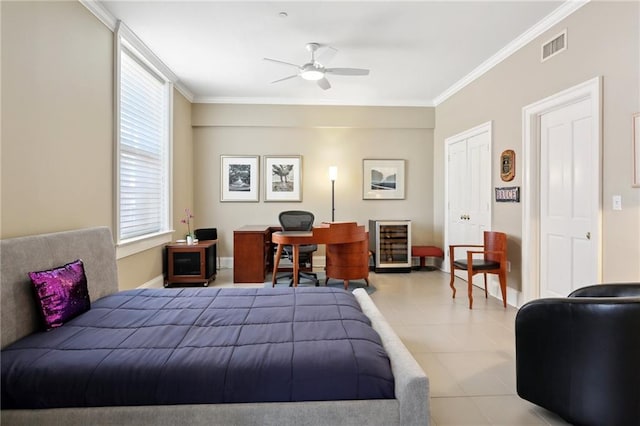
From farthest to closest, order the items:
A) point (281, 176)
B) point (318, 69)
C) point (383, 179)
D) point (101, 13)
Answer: point (383, 179)
point (281, 176)
point (318, 69)
point (101, 13)

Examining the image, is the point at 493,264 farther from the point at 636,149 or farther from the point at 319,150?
the point at 319,150

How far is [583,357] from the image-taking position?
5.57 feet

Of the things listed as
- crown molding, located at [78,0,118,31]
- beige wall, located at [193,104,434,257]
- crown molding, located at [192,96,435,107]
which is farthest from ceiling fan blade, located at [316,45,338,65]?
crown molding, located at [78,0,118,31]

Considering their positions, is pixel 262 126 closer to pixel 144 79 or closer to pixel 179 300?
pixel 144 79

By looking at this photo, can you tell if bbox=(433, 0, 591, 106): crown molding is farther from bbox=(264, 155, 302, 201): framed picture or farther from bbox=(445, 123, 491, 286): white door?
bbox=(264, 155, 302, 201): framed picture

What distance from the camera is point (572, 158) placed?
122 inches

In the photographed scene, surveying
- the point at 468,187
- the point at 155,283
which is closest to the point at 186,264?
the point at 155,283

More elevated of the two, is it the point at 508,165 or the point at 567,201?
the point at 508,165

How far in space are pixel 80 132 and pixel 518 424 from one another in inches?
148

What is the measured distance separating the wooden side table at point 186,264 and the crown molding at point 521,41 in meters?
4.41

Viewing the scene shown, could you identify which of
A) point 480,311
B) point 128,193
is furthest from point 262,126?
point 480,311

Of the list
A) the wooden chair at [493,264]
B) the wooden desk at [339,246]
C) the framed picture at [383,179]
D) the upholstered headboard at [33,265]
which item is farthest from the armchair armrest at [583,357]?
the framed picture at [383,179]

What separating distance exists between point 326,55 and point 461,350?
3448 mm

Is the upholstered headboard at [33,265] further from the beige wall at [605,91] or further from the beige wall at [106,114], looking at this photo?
the beige wall at [605,91]
